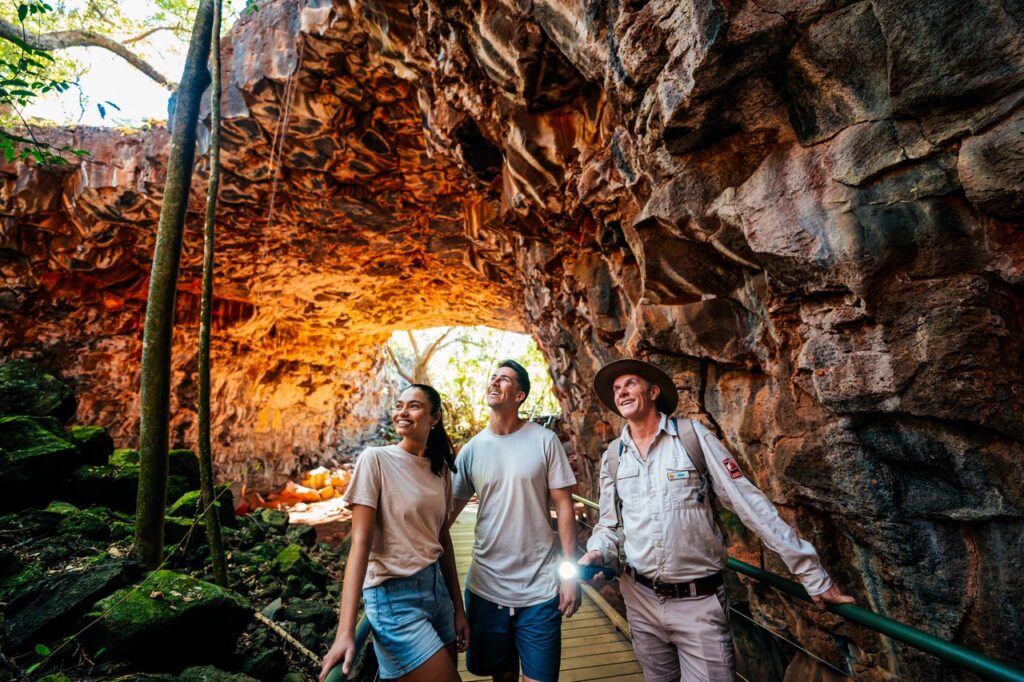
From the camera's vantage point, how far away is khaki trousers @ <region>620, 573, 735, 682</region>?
1.80 metres

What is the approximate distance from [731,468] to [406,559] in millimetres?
1376

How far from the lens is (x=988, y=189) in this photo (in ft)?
6.08

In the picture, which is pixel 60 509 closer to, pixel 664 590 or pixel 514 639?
pixel 514 639

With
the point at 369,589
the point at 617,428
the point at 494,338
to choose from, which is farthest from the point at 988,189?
the point at 494,338

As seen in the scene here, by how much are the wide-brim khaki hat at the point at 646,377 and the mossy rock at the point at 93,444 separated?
5.61 m

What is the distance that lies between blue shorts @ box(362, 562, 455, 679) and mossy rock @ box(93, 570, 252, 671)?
129cm

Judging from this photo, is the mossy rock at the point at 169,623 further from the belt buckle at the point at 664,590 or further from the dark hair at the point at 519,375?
the belt buckle at the point at 664,590

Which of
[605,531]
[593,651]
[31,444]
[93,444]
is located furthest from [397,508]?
[93,444]

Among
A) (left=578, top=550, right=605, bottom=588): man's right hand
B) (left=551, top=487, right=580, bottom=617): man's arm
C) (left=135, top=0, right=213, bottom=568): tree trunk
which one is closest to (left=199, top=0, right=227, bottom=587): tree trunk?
(left=135, top=0, right=213, bottom=568): tree trunk

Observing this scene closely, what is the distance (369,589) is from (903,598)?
106 inches

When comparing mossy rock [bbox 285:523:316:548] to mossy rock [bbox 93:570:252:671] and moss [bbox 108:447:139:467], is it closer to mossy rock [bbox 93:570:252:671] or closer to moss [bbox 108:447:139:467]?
moss [bbox 108:447:139:467]

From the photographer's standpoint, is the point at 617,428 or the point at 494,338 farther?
the point at 494,338

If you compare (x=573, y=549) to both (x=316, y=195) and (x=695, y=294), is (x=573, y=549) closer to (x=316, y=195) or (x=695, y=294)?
(x=695, y=294)

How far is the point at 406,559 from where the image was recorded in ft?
6.13
